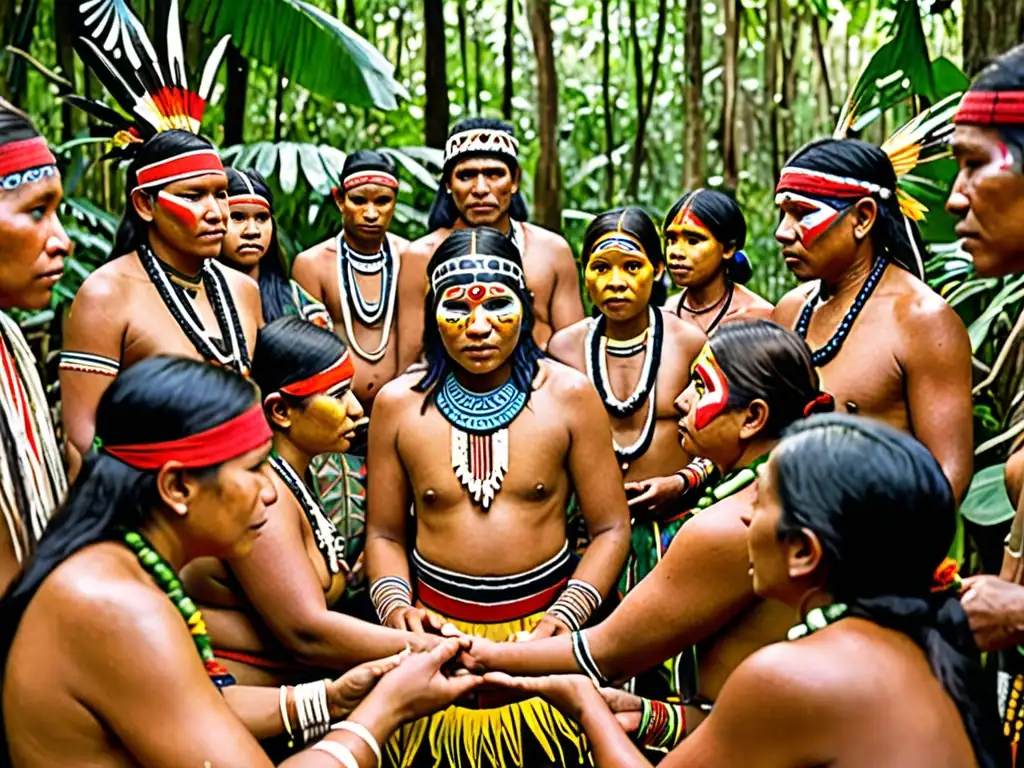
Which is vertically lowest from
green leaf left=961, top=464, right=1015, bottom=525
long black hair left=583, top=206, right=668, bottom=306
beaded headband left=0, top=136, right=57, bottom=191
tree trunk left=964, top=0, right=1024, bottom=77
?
green leaf left=961, top=464, right=1015, bottom=525

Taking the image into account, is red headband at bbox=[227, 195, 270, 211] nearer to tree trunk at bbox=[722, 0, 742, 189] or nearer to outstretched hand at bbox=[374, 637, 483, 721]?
outstretched hand at bbox=[374, 637, 483, 721]

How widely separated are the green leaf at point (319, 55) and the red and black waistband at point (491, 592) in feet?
12.5

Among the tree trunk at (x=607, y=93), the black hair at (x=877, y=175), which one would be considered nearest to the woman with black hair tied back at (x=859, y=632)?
the black hair at (x=877, y=175)

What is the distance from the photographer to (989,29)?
5.98 metres

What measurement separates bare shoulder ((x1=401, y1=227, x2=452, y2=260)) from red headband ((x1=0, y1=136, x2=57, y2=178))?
8.74ft

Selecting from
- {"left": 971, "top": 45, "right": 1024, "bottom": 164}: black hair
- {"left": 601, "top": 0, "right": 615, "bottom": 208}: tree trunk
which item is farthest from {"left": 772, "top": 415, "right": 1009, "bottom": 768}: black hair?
{"left": 601, "top": 0, "right": 615, "bottom": 208}: tree trunk

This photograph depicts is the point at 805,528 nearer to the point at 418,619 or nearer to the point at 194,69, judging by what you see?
the point at 418,619

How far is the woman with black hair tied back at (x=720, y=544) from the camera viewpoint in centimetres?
287

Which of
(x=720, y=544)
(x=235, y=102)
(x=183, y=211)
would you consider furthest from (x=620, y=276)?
(x=235, y=102)

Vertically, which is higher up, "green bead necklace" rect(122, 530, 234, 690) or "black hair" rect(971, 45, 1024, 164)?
"black hair" rect(971, 45, 1024, 164)

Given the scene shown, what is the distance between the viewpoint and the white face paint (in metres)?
4.07

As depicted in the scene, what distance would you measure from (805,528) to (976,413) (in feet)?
12.9

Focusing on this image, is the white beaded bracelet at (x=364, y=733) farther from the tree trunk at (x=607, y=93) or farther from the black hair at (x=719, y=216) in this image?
the tree trunk at (x=607, y=93)

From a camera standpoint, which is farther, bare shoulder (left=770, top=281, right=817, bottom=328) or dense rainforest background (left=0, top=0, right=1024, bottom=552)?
dense rainforest background (left=0, top=0, right=1024, bottom=552)
